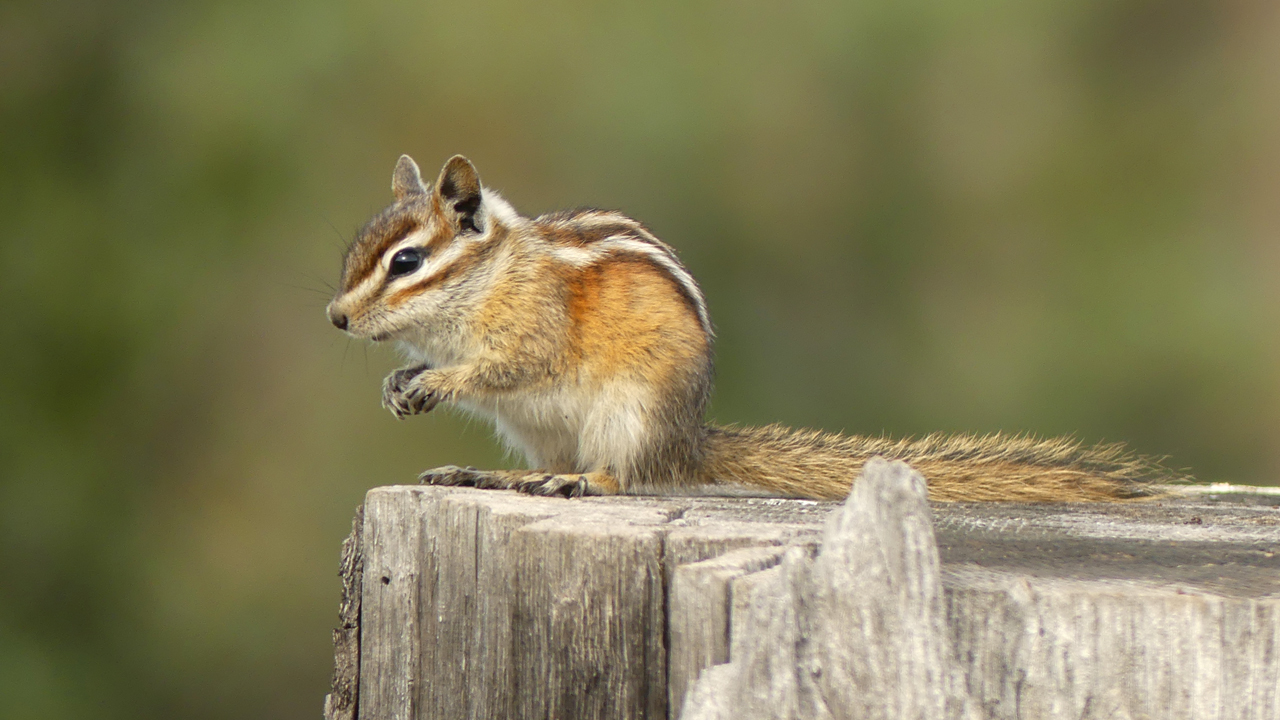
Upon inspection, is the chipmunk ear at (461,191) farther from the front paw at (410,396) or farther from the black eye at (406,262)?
the front paw at (410,396)

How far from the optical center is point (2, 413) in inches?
206

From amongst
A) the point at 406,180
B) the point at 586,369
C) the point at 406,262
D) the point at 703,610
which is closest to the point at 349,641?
the point at 703,610

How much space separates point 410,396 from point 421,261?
34 centimetres

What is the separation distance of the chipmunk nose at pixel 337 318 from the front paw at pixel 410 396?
17 cm

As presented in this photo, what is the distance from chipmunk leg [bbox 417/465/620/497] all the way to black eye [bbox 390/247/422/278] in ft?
1.75

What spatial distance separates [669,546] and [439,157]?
165 inches

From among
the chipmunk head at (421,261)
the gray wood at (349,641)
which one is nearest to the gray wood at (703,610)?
the gray wood at (349,641)

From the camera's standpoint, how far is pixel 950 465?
2893 mm

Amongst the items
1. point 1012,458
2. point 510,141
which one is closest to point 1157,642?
point 1012,458

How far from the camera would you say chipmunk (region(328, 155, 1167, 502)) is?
2906 mm

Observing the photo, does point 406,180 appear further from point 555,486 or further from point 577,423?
point 555,486

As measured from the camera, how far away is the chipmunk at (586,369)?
114 inches

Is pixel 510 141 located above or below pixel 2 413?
above

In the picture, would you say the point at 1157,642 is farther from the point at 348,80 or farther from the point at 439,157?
the point at 348,80
